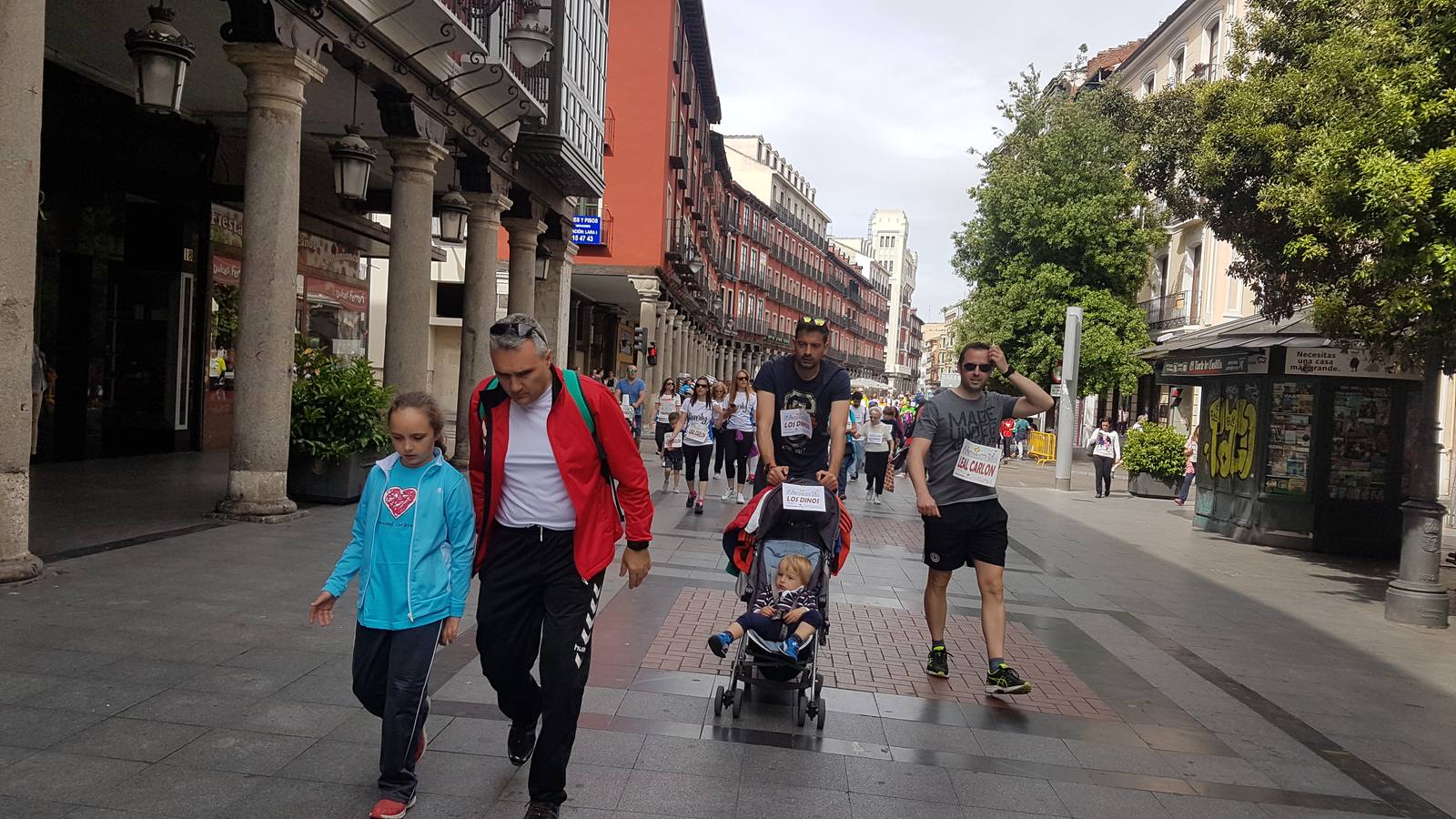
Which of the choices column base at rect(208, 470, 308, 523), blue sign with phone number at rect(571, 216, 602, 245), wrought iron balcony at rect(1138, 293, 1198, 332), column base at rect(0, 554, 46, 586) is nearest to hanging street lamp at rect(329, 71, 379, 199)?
column base at rect(208, 470, 308, 523)

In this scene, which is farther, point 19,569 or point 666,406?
point 666,406

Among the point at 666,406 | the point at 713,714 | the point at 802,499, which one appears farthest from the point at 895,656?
the point at 666,406

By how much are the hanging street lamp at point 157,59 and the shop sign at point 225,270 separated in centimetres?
858

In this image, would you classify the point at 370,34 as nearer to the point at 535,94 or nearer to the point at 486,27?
the point at 486,27

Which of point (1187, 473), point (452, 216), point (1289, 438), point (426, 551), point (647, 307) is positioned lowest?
A: point (1187, 473)

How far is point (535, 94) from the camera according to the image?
53.3ft

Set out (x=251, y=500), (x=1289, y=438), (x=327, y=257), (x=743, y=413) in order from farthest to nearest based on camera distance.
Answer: (x=327, y=257) < (x=743, y=413) < (x=1289, y=438) < (x=251, y=500)

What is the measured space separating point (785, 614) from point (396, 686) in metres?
2.11

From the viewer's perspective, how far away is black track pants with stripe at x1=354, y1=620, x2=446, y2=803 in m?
3.49

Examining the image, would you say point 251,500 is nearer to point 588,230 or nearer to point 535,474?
point 535,474

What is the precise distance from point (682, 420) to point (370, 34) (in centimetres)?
570

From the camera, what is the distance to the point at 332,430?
34.6 feet

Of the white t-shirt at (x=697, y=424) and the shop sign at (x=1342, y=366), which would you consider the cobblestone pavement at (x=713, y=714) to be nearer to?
the white t-shirt at (x=697, y=424)

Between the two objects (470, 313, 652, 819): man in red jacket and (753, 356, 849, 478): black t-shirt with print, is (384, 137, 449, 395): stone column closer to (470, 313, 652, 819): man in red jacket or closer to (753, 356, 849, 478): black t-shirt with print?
(753, 356, 849, 478): black t-shirt with print
